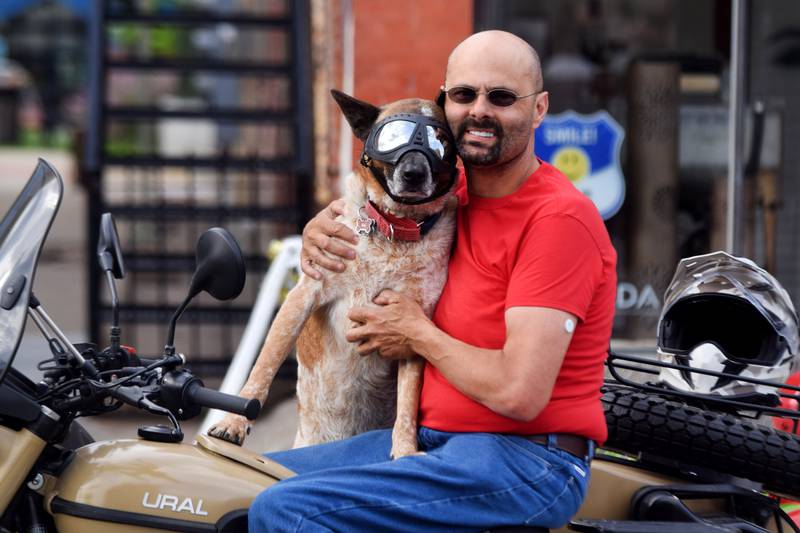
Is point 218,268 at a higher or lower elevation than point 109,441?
higher

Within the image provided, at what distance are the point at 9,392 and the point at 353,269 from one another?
2.92ft

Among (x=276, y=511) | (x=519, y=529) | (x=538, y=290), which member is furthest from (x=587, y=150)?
(x=276, y=511)

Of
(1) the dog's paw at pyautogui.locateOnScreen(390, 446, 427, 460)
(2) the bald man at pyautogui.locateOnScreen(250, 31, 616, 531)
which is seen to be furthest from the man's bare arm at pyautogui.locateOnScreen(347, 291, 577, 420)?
(1) the dog's paw at pyautogui.locateOnScreen(390, 446, 427, 460)

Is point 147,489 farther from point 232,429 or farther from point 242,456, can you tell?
point 232,429

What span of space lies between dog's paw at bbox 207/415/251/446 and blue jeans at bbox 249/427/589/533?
0.23m

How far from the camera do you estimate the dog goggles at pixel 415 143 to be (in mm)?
2748

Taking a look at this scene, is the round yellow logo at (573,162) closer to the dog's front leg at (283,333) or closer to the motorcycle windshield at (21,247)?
the dog's front leg at (283,333)

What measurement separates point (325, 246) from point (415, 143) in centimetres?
36

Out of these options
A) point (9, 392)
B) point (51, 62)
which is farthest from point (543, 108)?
point (51, 62)

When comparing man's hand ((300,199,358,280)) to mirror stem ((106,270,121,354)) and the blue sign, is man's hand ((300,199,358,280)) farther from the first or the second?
the blue sign

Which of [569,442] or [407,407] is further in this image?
[407,407]

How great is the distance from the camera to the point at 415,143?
9.00ft

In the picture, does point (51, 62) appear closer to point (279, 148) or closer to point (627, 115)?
point (279, 148)

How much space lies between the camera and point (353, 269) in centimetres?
292
